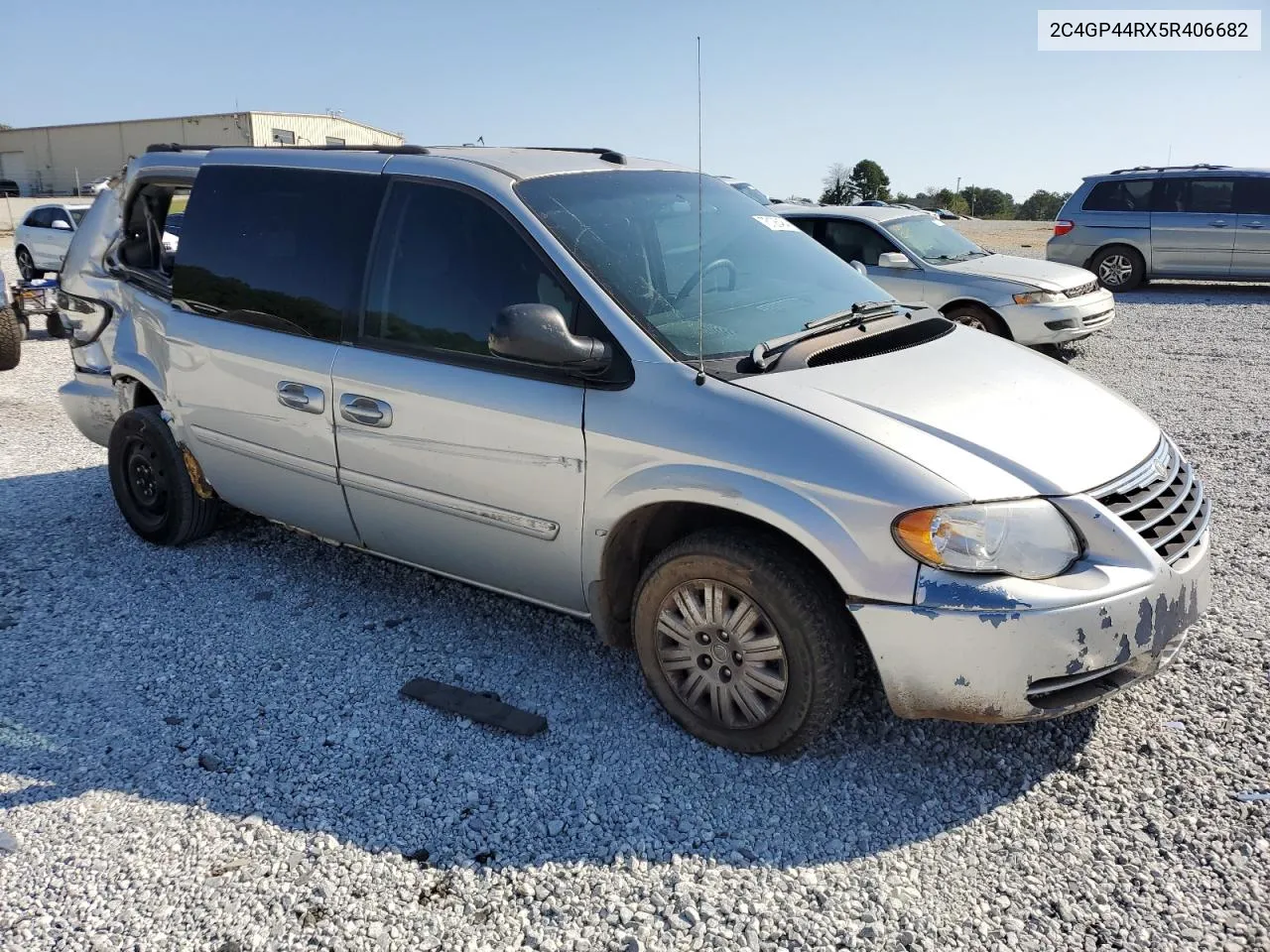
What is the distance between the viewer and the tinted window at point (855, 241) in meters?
10.4

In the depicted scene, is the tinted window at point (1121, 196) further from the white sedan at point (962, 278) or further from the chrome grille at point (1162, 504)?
the chrome grille at point (1162, 504)

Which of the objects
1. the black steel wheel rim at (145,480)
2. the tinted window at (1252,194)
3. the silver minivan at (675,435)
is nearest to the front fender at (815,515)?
the silver minivan at (675,435)

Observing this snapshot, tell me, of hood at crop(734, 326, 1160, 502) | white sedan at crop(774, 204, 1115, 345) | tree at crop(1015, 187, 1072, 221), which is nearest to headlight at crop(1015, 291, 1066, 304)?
white sedan at crop(774, 204, 1115, 345)

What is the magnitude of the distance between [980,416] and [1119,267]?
14464 millimetres

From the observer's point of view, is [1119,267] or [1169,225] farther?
[1119,267]

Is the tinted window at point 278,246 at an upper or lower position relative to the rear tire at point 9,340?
upper

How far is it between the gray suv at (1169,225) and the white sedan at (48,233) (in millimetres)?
17232

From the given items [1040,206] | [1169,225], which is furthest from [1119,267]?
[1040,206]

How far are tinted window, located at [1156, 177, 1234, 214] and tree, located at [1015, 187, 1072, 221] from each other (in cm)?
2935

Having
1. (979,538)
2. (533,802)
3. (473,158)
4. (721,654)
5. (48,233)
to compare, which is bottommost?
(533,802)

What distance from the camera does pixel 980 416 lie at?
3193 mm

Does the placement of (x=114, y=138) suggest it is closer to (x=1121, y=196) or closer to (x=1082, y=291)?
(x=1121, y=196)

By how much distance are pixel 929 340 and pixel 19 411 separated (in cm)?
783

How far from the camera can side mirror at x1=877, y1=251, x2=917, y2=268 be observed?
10211 millimetres
